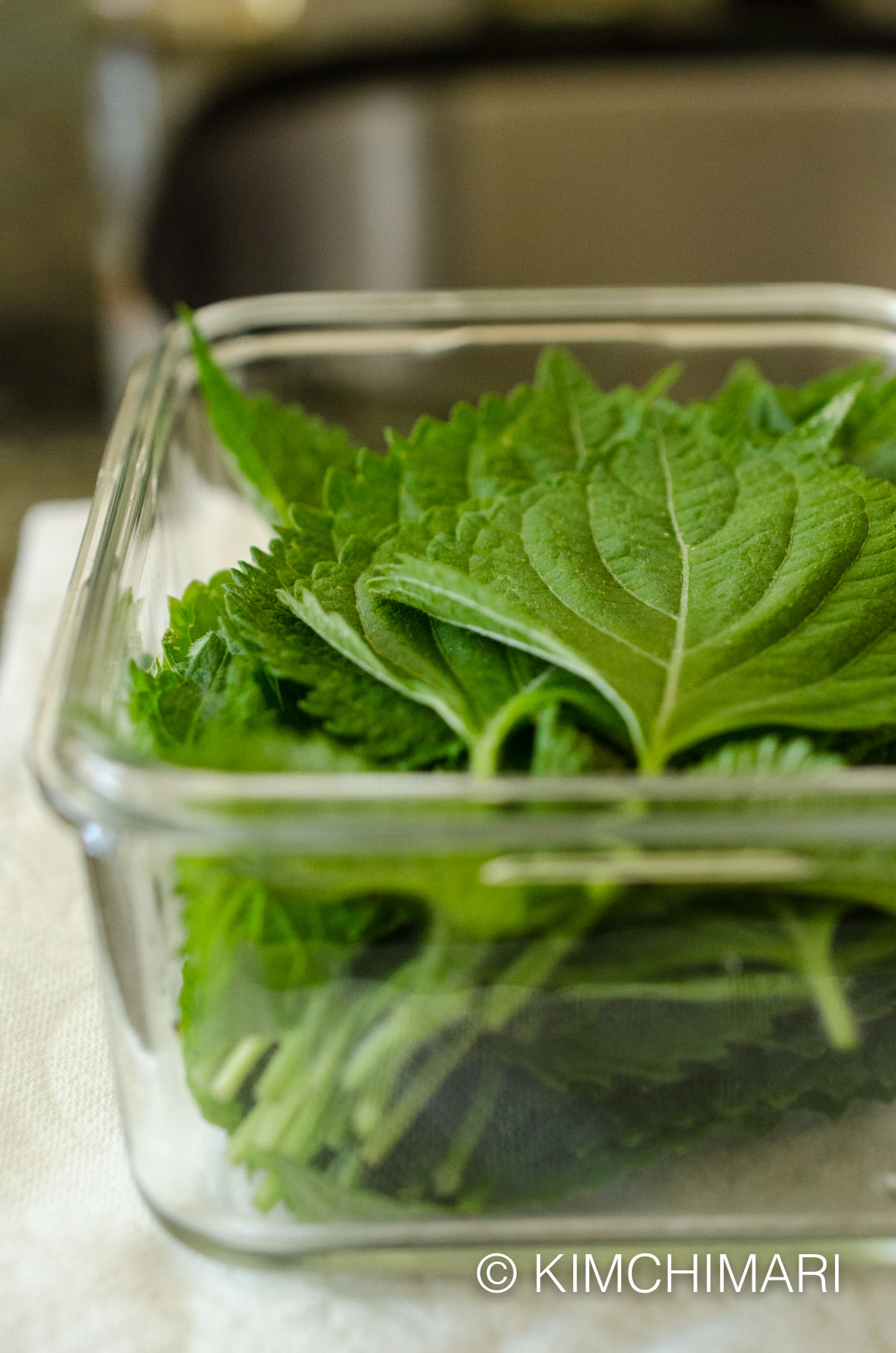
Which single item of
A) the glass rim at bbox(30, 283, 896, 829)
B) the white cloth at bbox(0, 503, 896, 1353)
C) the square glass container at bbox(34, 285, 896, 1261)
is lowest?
the white cloth at bbox(0, 503, 896, 1353)

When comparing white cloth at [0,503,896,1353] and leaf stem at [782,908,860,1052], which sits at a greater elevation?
leaf stem at [782,908,860,1052]

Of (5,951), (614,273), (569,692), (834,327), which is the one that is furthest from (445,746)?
(614,273)

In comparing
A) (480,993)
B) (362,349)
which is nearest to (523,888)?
(480,993)

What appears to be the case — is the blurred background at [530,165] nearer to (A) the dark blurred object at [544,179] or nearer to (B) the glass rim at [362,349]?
(A) the dark blurred object at [544,179]

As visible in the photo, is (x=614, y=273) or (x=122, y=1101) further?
(x=614, y=273)

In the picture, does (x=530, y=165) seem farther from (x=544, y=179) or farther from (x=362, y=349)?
(x=362, y=349)

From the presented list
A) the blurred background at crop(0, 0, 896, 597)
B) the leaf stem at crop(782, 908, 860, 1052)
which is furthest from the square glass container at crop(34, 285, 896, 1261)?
the blurred background at crop(0, 0, 896, 597)

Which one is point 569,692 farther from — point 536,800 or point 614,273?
point 614,273

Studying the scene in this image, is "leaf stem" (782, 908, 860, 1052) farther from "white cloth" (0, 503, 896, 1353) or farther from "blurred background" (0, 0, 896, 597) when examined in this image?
"blurred background" (0, 0, 896, 597)
